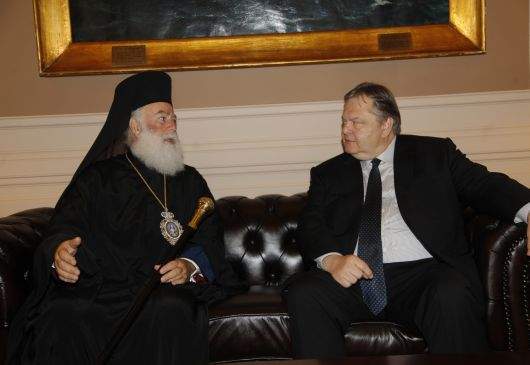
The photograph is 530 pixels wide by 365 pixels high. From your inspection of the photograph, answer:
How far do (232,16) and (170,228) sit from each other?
1.53m

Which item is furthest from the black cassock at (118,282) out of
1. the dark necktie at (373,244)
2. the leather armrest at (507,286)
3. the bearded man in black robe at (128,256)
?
the leather armrest at (507,286)

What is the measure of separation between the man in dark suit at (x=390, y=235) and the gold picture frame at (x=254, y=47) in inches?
34.4

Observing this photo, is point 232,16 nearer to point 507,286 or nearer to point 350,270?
point 350,270

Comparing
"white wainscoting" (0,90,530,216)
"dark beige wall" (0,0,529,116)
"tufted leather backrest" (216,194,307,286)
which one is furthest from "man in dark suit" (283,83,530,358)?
"dark beige wall" (0,0,529,116)

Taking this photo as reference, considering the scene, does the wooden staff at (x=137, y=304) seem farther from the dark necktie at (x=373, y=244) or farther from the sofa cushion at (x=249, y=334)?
the dark necktie at (x=373, y=244)

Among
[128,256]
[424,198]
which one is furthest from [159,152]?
[424,198]

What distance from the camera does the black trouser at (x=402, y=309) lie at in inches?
120

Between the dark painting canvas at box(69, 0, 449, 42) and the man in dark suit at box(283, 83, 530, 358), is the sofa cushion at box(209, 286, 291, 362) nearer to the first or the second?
the man in dark suit at box(283, 83, 530, 358)

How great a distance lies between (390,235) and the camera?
346cm

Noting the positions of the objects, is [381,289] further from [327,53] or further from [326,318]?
[327,53]

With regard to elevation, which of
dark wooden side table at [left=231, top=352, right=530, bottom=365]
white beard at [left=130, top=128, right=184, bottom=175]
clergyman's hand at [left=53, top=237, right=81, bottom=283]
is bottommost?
dark wooden side table at [left=231, top=352, right=530, bottom=365]

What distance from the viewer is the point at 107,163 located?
380cm

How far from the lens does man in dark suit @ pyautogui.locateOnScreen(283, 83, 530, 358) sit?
3.11 meters

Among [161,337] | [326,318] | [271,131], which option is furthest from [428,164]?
[161,337]
